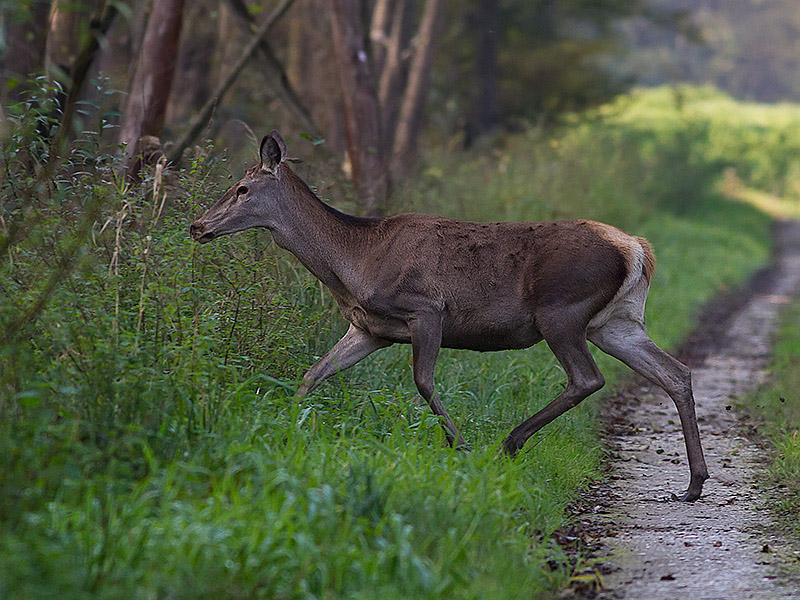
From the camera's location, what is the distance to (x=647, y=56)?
67312mm

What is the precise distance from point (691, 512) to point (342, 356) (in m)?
2.42

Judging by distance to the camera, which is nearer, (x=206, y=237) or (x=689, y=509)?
(x=689, y=509)

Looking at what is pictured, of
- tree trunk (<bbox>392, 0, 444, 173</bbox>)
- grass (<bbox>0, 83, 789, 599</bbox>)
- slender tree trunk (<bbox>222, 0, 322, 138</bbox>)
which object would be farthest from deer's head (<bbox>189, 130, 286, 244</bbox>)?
tree trunk (<bbox>392, 0, 444, 173</bbox>)

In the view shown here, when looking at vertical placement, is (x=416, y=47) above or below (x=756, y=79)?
above

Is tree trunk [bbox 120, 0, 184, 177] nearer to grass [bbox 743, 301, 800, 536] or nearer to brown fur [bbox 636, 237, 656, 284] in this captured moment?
brown fur [bbox 636, 237, 656, 284]

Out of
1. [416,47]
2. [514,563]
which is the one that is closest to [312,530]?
[514,563]

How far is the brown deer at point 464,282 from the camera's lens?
722cm

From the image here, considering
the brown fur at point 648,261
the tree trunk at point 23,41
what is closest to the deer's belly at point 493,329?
the brown fur at point 648,261

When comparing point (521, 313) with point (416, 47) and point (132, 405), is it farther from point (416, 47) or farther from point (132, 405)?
point (416, 47)

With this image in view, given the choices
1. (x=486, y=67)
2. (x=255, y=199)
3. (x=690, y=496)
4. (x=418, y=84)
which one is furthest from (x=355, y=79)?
(x=486, y=67)

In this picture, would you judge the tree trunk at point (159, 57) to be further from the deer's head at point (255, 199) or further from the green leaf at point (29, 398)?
the green leaf at point (29, 398)

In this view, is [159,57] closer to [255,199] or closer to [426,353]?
[255,199]

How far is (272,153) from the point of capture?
7.43 metres

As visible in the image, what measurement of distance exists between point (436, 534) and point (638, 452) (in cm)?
354
